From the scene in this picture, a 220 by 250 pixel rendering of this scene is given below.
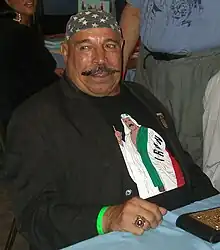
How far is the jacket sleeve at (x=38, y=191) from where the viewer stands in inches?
62.4

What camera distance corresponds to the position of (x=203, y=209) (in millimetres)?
1484

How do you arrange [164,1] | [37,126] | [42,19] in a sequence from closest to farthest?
[37,126] → [164,1] → [42,19]

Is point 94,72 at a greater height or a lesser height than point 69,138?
greater

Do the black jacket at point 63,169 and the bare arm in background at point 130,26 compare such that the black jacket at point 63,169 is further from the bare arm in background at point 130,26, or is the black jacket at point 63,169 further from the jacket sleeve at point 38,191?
the bare arm in background at point 130,26

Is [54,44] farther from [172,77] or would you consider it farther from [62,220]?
[62,220]

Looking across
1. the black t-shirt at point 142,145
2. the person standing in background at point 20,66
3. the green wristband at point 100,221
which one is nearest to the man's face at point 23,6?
the person standing in background at point 20,66

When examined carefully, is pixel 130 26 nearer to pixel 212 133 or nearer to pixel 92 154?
pixel 212 133

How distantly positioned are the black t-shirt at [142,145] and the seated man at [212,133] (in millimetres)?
262

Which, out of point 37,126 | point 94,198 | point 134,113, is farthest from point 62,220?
point 134,113

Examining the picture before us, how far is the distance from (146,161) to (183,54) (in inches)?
30.6

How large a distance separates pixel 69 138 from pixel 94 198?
0.19 metres

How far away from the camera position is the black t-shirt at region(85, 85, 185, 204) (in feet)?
5.72

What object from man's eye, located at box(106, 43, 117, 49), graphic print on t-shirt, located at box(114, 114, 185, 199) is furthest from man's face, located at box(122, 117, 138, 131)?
man's eye, located at box(106, 43, 117, 49)

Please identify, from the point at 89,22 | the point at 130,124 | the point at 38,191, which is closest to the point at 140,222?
the point at 38,191
